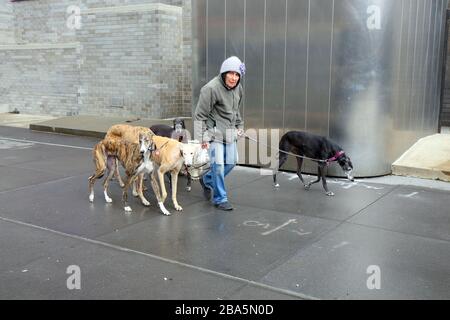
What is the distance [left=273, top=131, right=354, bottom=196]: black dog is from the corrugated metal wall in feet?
3.42

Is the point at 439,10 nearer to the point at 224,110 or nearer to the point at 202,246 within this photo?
the point at 224,110

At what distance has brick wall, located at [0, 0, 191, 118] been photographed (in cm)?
1507

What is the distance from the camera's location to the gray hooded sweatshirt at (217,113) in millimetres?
6622

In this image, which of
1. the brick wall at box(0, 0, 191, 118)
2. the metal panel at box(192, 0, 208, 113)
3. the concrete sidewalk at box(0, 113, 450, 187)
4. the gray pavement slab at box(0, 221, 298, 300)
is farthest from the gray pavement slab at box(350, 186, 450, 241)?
the brick wall at box(0, 0, 191, 118)

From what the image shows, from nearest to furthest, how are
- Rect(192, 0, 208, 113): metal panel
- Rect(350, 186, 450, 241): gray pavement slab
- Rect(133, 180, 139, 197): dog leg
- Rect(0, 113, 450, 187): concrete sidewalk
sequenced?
Rect(350, 186, 450, 241): gray pavement slab, Rect(133, 180, 139, 197): dog leg, Rect(0, 113, 450, 187): concrete sidewalk, Rect(192, 0, 208, 113): metal panel

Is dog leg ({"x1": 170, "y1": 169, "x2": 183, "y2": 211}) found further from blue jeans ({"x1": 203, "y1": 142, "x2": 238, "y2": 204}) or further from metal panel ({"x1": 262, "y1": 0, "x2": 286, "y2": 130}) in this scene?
metal panel ({"x1": 262, "y1": 0, "x2": 286, "y2": 130})

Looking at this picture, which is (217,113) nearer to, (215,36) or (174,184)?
(174,184)

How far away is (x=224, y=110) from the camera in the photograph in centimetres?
671

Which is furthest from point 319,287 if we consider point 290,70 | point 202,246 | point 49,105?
point 49,105

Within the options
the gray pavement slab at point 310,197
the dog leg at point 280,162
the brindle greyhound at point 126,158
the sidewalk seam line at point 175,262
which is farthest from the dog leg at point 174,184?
the dog leg at point 280,162

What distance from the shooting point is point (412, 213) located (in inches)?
265

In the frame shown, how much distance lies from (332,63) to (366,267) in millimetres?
4526

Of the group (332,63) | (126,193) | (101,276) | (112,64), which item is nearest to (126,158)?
(126,193)

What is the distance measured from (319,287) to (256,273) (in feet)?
1.96
